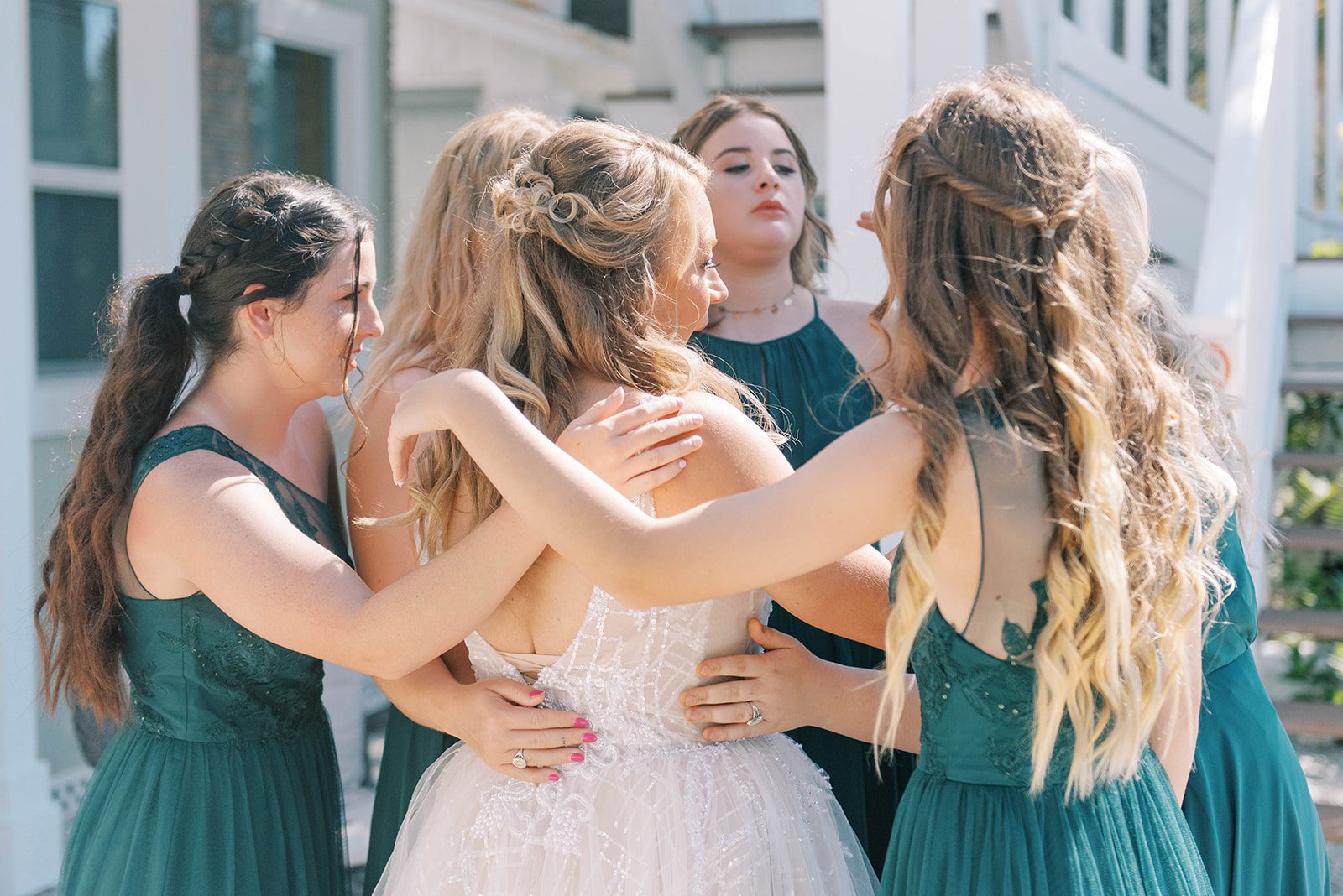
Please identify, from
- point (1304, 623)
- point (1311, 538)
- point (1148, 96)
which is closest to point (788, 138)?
point (1304, 623)

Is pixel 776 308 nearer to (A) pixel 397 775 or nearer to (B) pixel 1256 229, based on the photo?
(A) pixel 397 775

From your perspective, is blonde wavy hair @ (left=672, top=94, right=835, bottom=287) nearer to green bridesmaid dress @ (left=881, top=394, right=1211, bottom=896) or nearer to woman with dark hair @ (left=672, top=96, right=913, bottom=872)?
woman with dark hair @ (left=672, top=96, right=913, bottom=872)

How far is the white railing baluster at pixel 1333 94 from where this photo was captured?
606 cm

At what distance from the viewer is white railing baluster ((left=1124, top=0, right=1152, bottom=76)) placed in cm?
554

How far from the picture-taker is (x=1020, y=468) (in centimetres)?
140

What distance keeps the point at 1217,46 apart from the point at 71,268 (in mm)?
5137

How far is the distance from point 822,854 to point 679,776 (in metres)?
0.25

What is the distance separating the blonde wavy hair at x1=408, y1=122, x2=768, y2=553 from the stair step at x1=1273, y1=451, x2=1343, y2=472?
3.69m

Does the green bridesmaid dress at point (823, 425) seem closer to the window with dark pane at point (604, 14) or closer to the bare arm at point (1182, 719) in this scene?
the bare arm at point (1182, 719)

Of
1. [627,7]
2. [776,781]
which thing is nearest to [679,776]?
[776,781]

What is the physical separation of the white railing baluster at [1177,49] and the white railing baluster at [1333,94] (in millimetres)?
899

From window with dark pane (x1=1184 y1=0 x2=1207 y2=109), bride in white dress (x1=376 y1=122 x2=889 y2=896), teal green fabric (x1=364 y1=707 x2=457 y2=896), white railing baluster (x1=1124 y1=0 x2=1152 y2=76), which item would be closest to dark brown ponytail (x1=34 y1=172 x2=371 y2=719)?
bride in white dress (x1=376 y1=122 x2=889 y2=896)

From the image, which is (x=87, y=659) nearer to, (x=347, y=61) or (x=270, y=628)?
(x=270, y=628)

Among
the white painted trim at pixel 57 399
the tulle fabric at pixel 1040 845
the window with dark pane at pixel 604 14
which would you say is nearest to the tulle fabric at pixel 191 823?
the tulle fabric at pixel 1040 845
